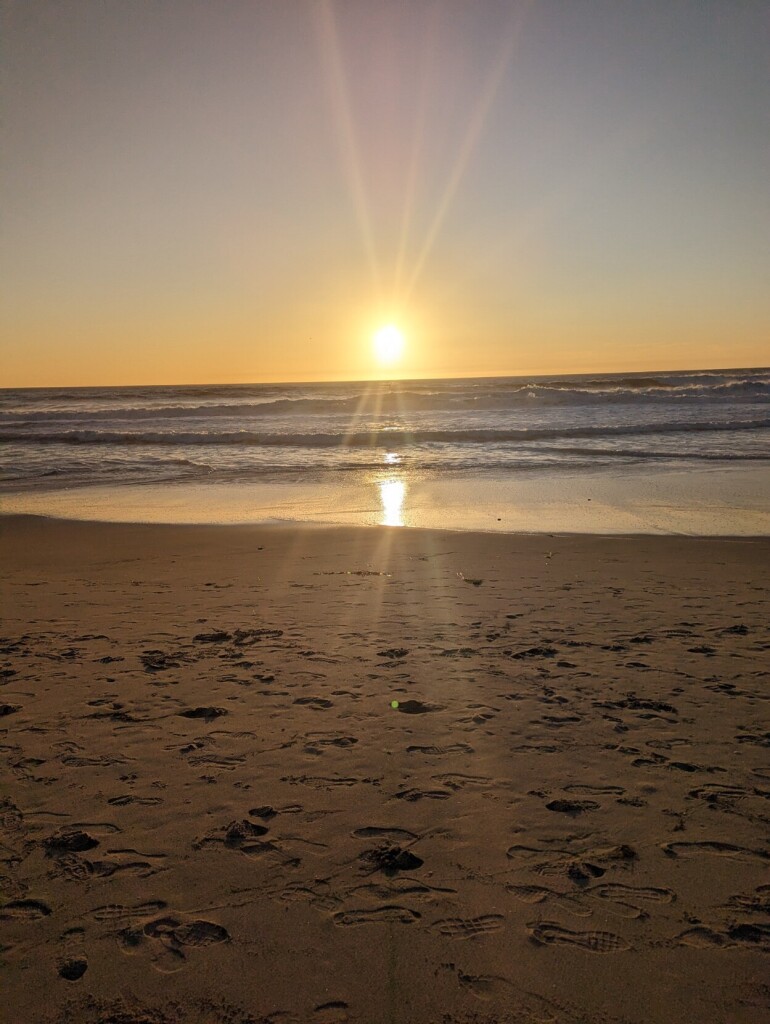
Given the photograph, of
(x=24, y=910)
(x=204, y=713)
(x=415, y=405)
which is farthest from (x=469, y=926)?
(x=415, y=405)

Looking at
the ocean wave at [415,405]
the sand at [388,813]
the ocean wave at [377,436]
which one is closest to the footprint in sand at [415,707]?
the sand at [388,813]

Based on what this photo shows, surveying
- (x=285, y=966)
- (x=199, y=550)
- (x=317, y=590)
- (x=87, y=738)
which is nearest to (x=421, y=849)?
(x=285, y=966)

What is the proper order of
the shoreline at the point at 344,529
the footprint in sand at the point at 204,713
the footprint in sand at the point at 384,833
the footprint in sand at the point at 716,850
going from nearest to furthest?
the footprint in sand at the point at 716,850 < the footprint in sand at the point at 384,833 < the footprint in sand at the point at 204,713 < the shoreline at the point at 344,529

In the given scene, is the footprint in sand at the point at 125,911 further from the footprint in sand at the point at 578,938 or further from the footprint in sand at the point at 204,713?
the footprint in sand at the point at 204,713

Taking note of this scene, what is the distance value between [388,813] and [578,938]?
3.70 feet

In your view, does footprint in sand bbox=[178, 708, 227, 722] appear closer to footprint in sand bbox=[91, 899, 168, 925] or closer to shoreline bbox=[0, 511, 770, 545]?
footprint in sand bbox=[91, 899, 168, 925]

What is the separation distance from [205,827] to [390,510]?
416 inches

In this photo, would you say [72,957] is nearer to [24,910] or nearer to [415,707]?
[24,910]

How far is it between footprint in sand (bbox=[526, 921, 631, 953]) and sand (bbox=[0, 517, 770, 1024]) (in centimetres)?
1

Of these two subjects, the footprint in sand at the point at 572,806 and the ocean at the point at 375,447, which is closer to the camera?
the footprint in sand at the point at 572,806

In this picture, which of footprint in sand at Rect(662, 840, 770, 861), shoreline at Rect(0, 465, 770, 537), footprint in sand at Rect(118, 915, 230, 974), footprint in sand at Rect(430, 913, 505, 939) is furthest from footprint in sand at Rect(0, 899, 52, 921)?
shoreline at Rect(0, 465, 770, 537)

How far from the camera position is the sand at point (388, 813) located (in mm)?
2613

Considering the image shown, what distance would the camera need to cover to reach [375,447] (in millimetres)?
27609

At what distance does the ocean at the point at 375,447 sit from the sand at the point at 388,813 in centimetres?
691
